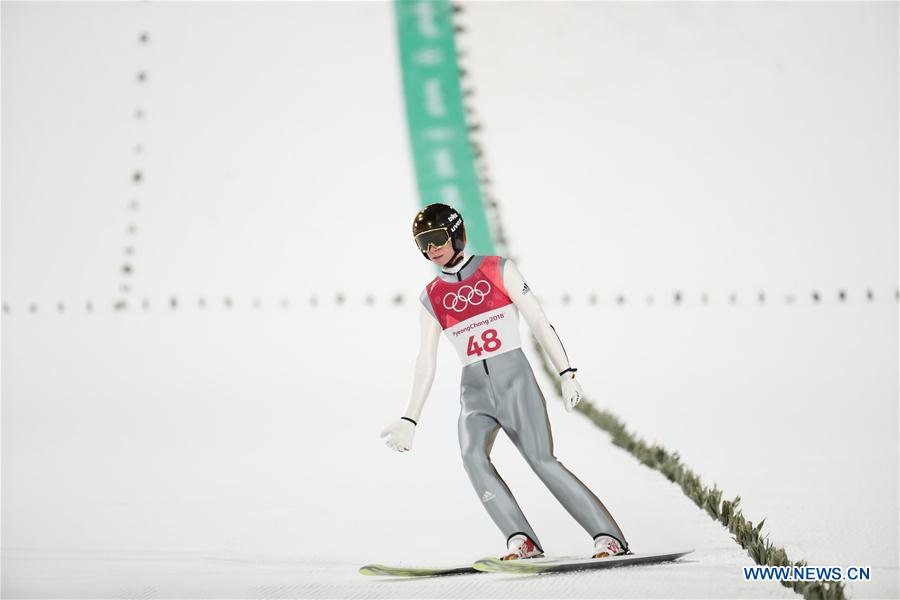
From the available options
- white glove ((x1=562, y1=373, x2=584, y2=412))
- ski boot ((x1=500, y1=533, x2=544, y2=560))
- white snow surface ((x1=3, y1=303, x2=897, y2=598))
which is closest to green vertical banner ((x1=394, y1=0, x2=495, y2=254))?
white snow surface ((x1=3, y1=303, x2=897, y2=598))

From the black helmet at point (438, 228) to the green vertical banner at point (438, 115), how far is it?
23.1 ft

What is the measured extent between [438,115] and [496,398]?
9080 mm

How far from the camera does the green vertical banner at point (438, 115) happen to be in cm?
1122

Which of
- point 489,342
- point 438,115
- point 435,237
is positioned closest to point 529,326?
point 489,342

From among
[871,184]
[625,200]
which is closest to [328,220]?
[625,200]

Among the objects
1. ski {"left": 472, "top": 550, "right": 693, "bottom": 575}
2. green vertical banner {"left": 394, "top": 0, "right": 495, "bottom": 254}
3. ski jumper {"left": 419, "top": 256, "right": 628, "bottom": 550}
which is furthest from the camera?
green vertical banner {"left": 394, "top": 0, "right": 495, "bottom": 254}

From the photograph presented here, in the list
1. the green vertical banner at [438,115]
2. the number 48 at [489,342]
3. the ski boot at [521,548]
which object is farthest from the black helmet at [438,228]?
the green vertical banner at [438,115]

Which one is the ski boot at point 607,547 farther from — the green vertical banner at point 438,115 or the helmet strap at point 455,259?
the green vertical banner at point 438,115

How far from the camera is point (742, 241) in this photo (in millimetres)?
11141

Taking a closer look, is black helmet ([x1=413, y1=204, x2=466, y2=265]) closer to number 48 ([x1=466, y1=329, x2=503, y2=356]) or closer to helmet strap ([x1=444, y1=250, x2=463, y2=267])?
helmet strap ([x1=444, y1=250, x2=463, y2=267])

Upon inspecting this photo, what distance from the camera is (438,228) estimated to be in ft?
11.5

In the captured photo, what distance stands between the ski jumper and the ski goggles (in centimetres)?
12

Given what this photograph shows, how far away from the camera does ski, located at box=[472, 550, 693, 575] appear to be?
3244 millimetres

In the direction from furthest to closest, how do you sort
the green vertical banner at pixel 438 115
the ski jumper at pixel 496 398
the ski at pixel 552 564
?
the green vertical banner at pixel 438 115
the ski jumper at pixel 496 398
the ski at pixel 552 564
